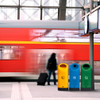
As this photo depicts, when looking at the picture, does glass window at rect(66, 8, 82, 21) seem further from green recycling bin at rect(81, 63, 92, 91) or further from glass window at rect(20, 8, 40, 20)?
green recycling bin at rect(81, 63, 92, 91)

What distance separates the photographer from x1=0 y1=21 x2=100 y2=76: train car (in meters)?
20.8

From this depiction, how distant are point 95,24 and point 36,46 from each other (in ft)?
23.1

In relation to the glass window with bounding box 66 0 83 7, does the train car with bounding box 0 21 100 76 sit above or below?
below

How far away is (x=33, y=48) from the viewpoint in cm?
2098

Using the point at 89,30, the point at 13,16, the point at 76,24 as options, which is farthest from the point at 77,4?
the point at 89,30

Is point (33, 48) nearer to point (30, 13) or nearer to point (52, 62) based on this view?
point (52, 62)

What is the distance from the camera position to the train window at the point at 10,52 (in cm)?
2086

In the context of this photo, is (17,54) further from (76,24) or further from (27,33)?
(76,24)

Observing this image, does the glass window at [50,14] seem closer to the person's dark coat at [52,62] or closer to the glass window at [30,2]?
the glass window at [30,2]

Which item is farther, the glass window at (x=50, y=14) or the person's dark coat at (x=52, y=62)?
the glass window at (x=50, y=14)

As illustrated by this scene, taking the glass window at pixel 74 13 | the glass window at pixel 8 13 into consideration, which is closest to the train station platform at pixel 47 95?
the glass window at pixel 74 13

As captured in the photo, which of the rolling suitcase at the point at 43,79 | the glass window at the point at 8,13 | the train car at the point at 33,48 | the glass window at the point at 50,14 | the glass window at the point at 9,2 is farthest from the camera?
the glass window at the point at 8,13

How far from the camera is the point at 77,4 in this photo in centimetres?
3703

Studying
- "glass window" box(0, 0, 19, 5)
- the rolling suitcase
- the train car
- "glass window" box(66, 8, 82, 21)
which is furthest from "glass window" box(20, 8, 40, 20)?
the rolling suitcase
